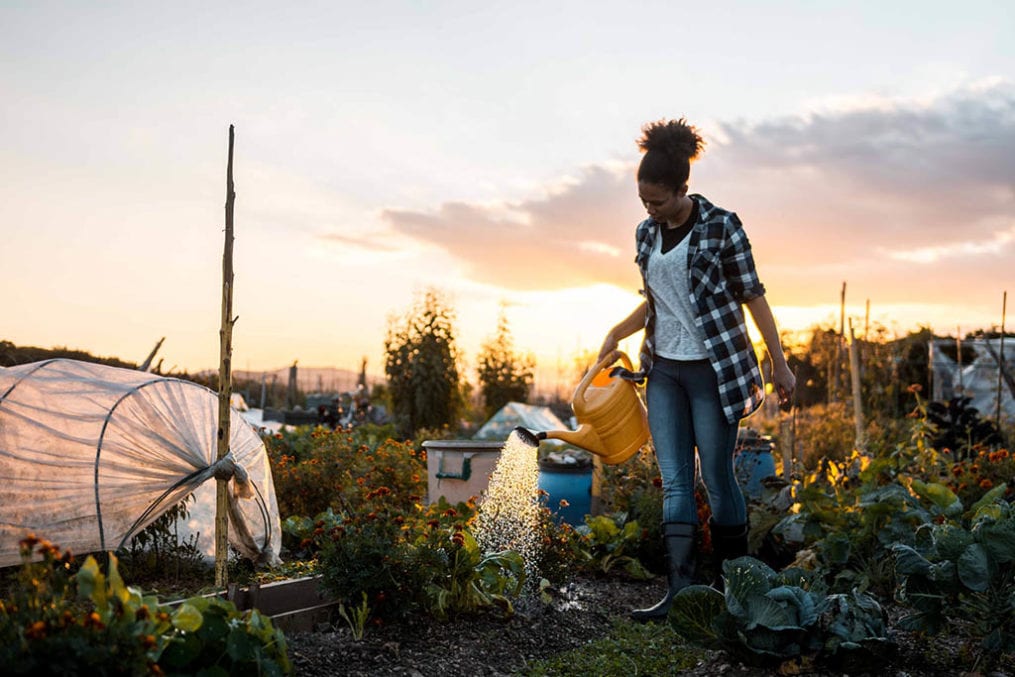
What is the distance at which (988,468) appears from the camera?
4848 mm

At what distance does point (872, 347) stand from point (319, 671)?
38.8 feet

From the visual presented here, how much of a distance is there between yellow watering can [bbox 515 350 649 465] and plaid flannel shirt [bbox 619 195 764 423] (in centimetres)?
47

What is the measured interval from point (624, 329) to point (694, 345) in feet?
1.40

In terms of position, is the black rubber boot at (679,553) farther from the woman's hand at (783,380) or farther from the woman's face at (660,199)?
the woman's face at (660,199)

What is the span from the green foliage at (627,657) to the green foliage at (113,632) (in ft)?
3.76

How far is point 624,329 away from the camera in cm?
362

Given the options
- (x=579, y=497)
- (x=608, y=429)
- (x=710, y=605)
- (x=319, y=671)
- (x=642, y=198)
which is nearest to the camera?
(x=319, y=671)

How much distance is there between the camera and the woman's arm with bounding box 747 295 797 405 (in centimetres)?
315

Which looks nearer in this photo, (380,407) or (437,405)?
(437,405)

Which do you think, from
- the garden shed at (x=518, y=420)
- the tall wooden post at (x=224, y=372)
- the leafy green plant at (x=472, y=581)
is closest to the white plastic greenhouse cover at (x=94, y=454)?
the tall wooden post at (x=224, y=372)

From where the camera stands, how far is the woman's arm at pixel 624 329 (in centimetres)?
360

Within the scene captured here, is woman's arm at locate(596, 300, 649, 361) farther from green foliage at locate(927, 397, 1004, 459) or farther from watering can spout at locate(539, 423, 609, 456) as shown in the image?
green foliage at locate(927, 397, 1004, 459)

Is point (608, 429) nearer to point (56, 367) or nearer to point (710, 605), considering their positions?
point (710, 605)

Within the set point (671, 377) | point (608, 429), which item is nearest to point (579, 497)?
point (608, 429)
